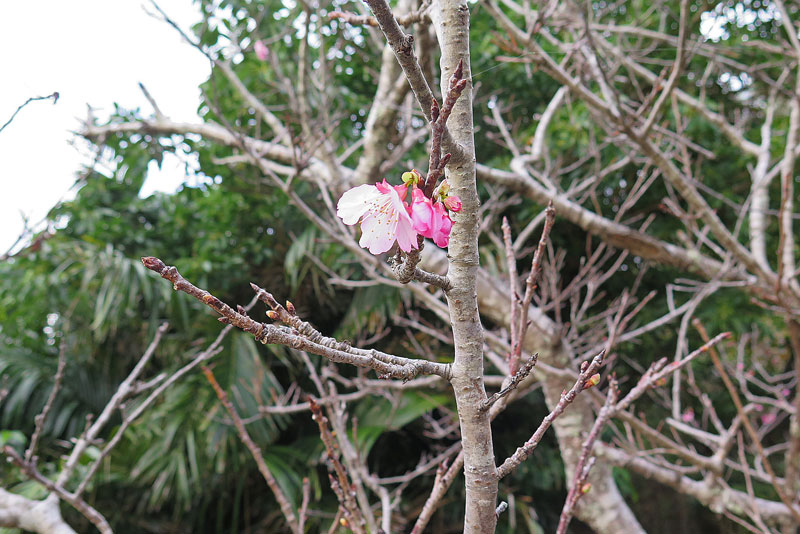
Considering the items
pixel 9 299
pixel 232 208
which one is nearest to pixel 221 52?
pixel 232 208

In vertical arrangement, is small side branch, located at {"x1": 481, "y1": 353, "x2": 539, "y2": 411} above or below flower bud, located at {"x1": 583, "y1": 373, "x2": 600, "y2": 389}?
below

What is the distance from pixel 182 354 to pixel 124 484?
683 millimetres

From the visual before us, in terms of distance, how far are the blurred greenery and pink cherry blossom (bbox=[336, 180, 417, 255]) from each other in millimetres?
1970


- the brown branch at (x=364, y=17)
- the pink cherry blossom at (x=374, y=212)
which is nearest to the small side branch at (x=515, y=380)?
the pink cherry blossom at (x=374, y=212)

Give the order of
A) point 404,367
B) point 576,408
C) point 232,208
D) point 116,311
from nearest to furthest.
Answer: point 404,367, point 576,408, point 116,311, point 232,208

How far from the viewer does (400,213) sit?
0.43 meters

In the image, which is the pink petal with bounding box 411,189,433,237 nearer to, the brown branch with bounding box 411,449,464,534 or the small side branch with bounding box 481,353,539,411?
the small side branch with bounding box 481,353,539,411

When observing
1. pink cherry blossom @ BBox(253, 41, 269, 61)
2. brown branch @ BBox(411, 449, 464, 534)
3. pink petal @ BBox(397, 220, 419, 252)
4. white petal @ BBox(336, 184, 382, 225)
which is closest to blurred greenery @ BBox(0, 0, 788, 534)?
pink cherry blossom @ BBox(253, 41, 269, 61)

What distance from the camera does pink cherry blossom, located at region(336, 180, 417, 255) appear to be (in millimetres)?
498

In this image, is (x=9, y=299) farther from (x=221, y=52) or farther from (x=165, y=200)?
(x=221, y=52)

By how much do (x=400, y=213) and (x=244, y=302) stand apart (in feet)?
9.96

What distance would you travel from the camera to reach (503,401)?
25.4 inches

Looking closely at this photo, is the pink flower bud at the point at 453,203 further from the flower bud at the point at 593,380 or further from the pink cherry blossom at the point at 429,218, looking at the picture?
the flower bud at the point at 593,380

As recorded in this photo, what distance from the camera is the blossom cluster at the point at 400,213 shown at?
0.43m
